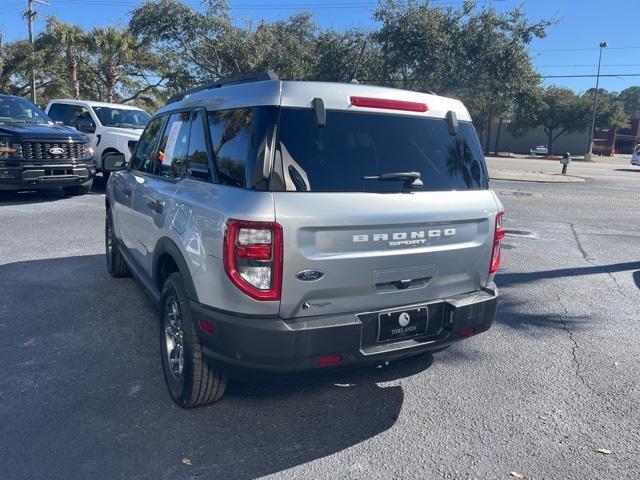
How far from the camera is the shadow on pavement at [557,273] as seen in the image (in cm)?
647

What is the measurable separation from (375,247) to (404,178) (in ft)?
1.58

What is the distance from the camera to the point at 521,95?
21.2 meters

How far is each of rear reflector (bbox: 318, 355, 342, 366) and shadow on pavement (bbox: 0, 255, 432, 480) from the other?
1.71 ft

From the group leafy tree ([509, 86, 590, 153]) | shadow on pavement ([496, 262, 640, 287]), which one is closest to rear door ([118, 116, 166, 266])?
shadow on pavement ([496, 262, 640, 287])

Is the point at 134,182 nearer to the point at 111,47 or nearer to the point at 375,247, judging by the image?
the point at 375,247

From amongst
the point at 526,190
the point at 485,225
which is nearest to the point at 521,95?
the point at 526,190

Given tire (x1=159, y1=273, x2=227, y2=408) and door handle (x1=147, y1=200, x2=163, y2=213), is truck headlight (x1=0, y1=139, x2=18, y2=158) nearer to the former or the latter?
door handle (x1=147, y1=200, x2=163, y2=213)

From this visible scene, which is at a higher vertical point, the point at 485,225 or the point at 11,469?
the point at 485,225

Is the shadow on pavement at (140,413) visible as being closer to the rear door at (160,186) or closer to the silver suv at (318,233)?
the silver suv at (318,233)

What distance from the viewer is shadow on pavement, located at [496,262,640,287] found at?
6.47m

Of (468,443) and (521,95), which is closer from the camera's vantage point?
(468,443)

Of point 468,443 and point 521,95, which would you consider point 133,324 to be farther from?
point 521,95

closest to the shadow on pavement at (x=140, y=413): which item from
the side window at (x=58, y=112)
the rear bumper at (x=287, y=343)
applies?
the rear bumper at (x=287, y=343)

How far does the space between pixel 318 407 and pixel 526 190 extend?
54.6ft
